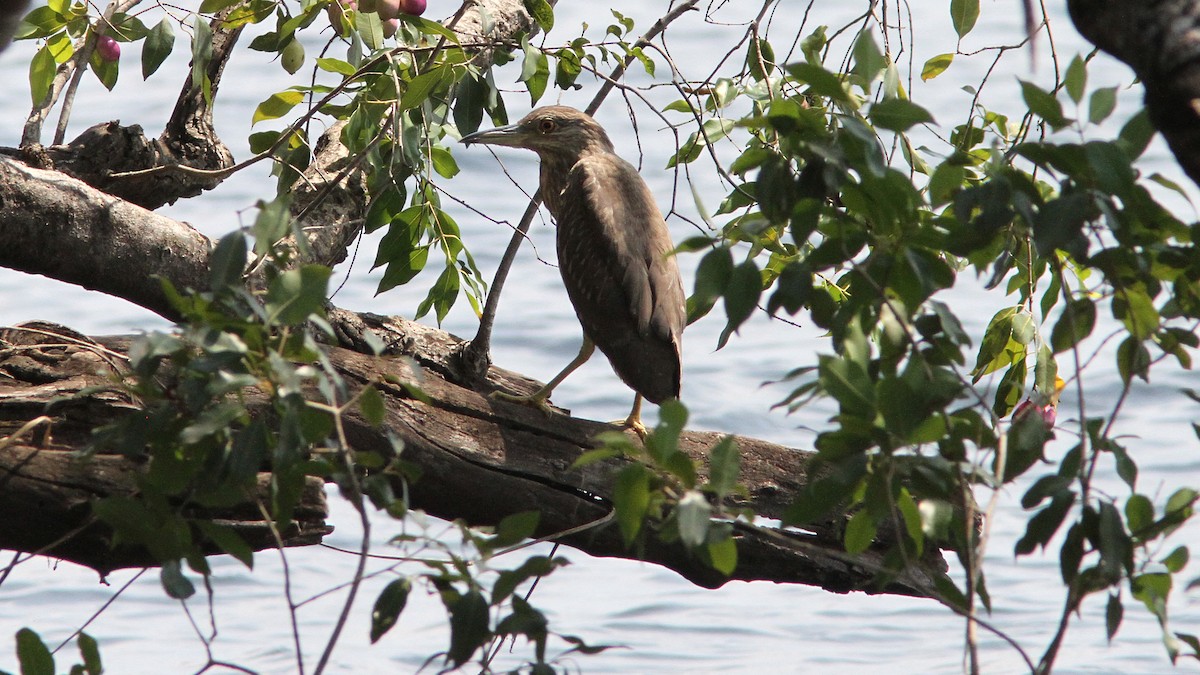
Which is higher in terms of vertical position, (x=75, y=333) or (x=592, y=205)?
(x=592, y=205)

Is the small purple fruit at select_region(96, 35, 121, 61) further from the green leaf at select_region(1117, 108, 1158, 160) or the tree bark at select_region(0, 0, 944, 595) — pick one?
the green leaf at select_region(1117, 108, 1158, 160)

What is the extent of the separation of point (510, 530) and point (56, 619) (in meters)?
3.91

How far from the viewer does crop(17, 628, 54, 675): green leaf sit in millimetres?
1634

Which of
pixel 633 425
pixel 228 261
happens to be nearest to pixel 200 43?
pixel 228 261

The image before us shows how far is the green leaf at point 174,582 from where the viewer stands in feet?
5.48

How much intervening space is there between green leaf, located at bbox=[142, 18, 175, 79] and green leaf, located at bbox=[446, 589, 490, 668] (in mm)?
1436

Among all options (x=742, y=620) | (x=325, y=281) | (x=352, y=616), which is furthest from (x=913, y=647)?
(x=325, y=281)

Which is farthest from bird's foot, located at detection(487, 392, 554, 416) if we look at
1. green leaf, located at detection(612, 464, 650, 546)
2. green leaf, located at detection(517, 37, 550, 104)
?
green leaf, located at detection(612, 464, 650, 546)

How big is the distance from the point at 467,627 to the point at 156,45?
4.92 feet

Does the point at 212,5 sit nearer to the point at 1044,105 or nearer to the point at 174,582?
the point at 174,582

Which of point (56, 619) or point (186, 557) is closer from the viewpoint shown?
point (186, 557)

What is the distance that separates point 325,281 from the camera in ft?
4.85

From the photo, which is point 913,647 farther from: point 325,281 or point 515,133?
point 325,281

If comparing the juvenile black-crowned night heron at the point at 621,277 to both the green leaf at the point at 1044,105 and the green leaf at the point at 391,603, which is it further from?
the green leaf at the point at 1044,105
